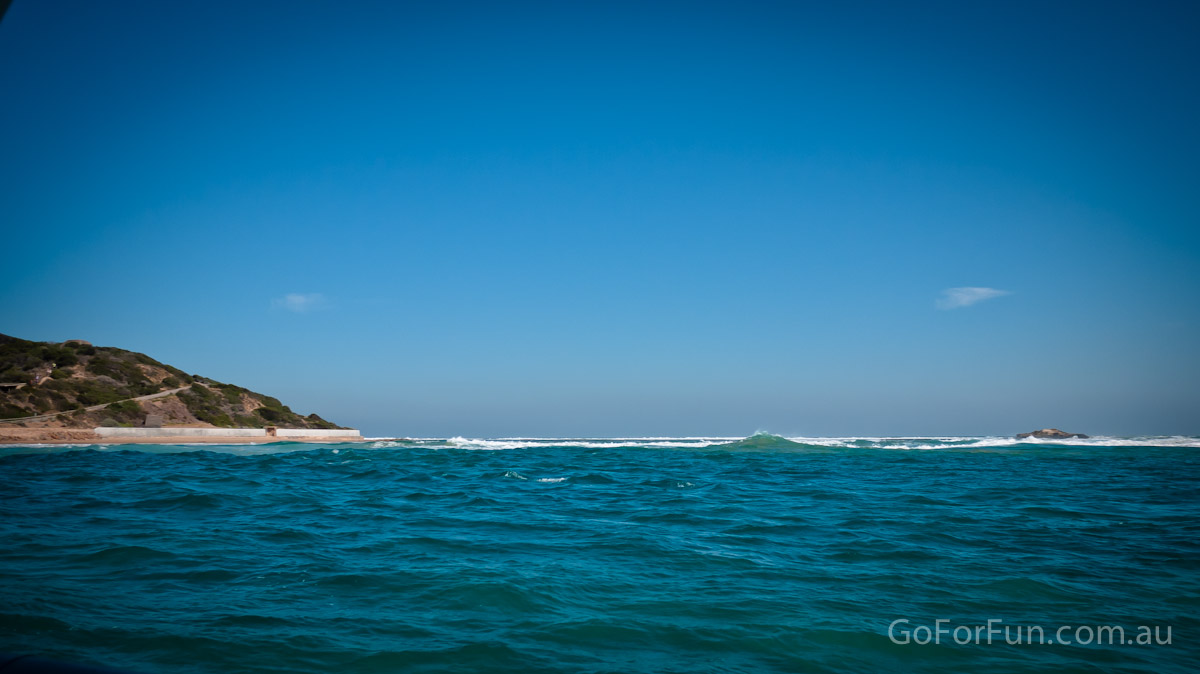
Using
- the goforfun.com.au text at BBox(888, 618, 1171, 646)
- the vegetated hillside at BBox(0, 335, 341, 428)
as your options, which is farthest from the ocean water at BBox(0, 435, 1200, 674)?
the vegetated hillside at BBox(0, 335, 341, 428)

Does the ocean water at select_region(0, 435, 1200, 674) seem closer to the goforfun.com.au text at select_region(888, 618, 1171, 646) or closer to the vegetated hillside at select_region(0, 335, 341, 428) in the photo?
the goforfun.com.au text at select_region(888, 618, 1171, 646)

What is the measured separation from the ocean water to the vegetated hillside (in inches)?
1943

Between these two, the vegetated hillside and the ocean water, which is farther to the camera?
the vegetated hillside

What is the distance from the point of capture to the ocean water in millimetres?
4375

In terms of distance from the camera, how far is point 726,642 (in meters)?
4.62

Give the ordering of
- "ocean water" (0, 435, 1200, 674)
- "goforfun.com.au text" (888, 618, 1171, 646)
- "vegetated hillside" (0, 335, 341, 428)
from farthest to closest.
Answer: "vegetated hillside" (0, 335, 341, 428)
"goforfun.com.au text" (888, 618, 1171, 646)
"ocean water" (0, 435, 1200, 674)

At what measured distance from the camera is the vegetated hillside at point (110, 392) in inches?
1948

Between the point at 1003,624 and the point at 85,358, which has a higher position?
the point at 85,358

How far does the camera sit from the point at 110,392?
57312 millimetres

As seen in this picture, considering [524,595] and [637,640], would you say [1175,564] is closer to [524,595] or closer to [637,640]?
[637,640]

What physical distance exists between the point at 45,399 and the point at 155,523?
58399 millimetres

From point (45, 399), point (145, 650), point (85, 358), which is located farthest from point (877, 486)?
point (85, 358)

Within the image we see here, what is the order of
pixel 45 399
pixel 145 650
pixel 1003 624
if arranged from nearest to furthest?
pixel 145 650
pixel 1003 624
pixel 45 399

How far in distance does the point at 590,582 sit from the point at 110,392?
229 feet
